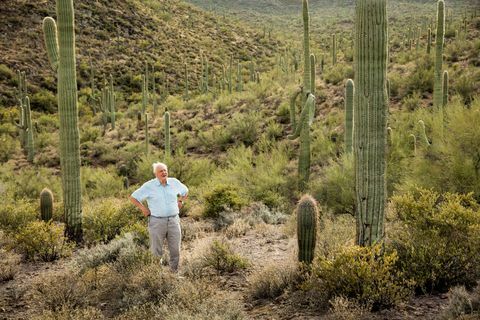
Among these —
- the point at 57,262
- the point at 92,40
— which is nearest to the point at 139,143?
the point at 57,262

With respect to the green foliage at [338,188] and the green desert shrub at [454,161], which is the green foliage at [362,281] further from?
the green foliage at [338,188]

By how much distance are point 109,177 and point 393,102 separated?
12.6 m

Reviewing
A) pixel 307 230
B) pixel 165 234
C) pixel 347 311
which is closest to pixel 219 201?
pixel 165 234

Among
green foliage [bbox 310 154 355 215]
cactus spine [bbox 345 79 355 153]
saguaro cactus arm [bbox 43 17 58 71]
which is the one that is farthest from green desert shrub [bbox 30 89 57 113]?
cactus spine [bbox 345 79 355 153]

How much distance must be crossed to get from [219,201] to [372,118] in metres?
7.09

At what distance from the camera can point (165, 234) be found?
282 inches

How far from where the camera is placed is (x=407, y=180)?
9.95 metres

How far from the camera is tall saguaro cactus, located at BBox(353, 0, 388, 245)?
634cm

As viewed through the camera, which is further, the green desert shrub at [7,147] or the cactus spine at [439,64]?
the green desert shrub at [7,147]

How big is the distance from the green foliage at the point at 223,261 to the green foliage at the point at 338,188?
4.38 m

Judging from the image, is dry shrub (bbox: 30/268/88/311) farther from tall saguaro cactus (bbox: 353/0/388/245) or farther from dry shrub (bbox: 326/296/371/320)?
tall saguaro cactus (bbox: 353/0/388/245)

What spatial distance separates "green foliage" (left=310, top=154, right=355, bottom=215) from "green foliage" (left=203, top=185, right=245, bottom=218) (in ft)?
7.04

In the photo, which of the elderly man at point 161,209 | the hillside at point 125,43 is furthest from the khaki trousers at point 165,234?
the hillside at point 125,43

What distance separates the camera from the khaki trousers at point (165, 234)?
700cm
